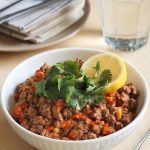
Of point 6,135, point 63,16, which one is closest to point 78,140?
point 6,135

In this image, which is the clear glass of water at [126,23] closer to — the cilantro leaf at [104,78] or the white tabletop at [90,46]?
the white tabletop at [90,46]

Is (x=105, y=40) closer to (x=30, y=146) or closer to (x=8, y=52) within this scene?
(x=8, y=52)

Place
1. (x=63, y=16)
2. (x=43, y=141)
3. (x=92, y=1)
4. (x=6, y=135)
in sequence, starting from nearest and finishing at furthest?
1. (x=43, y=141)
2. (x=6, y=135)
3. (x=63, y=16)
4. (x=92, y=1)

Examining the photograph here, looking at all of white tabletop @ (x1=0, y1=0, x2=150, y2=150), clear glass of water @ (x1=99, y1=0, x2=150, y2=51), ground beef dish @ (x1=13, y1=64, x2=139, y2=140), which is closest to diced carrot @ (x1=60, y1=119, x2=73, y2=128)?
ground beef dish @ (x1=13, y1=64, x2=139, y2=140)

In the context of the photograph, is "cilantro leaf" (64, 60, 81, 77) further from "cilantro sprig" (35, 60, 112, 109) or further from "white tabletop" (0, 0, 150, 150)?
"white tabletop" (0, 0, 150, 150)

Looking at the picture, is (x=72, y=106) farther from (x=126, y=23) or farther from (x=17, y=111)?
(x=126, y=23)

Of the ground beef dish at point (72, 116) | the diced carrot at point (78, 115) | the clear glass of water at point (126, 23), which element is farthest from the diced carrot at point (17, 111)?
the clear glass of water at point (126, 23)

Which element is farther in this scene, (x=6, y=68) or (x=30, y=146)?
(x=6, y=68)
